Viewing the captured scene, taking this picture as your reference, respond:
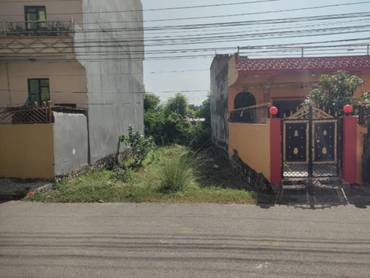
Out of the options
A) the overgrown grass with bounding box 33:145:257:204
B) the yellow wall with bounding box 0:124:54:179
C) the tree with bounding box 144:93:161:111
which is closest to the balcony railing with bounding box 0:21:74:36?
the yellow wall with bounding box 0:124:54:179

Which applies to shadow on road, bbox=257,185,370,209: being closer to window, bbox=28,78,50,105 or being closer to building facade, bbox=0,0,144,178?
building facade, bbox=0,0,144,178

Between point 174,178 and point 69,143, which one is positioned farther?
point 69,143

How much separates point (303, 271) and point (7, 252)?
4265 millimetres

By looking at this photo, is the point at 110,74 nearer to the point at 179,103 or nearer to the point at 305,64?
the point at 305,64

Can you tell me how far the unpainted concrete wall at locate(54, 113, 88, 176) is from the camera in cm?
1207

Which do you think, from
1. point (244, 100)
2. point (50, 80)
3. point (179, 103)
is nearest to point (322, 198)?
point (244, 100)

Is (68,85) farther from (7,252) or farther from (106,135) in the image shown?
(7,252)

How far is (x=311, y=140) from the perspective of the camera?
33.3 feet

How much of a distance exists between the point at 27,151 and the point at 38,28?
19.6 ft

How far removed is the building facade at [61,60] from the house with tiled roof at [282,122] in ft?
19.2

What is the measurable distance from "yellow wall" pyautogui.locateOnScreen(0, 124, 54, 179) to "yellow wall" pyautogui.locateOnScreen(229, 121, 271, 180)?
6.27m

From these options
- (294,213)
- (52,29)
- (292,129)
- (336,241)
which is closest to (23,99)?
(52,29)

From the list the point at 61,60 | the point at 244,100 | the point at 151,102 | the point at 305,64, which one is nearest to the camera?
the point at 61,60

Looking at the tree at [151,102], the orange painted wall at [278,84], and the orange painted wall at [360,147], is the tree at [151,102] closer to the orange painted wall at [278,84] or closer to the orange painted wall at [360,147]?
the orange painted wall at [278,84]
